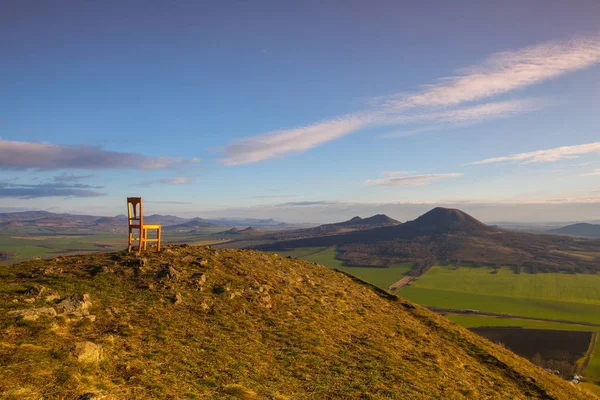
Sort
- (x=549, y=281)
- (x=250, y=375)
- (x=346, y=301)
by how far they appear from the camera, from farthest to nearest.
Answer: (x=549, y=281) → (x=346, y=301) → (x=250, y=375)

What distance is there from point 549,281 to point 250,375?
204714mm

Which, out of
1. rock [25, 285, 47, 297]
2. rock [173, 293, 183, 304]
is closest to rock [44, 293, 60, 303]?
rock [25, 285, 47, 297]

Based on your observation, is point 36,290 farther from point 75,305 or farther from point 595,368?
point 595,368

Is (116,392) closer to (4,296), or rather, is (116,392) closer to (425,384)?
(4,296)

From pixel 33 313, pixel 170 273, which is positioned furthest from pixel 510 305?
pixel 33 313

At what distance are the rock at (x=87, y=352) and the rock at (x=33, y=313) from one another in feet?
11.3

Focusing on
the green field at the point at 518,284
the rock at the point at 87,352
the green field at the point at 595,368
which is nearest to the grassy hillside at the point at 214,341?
the rock at the point at 87,352

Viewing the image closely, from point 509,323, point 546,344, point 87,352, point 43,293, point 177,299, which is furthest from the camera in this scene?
point 509,323

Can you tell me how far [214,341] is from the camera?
1627 cm

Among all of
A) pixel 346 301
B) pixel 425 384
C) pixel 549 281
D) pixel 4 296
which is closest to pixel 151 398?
pixel 4 296

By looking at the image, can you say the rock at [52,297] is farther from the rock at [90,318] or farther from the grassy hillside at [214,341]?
the rock at [90,318]

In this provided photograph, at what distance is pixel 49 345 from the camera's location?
40.3 ft

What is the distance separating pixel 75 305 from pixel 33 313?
6.94ft

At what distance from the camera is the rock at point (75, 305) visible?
15578 millimetres
